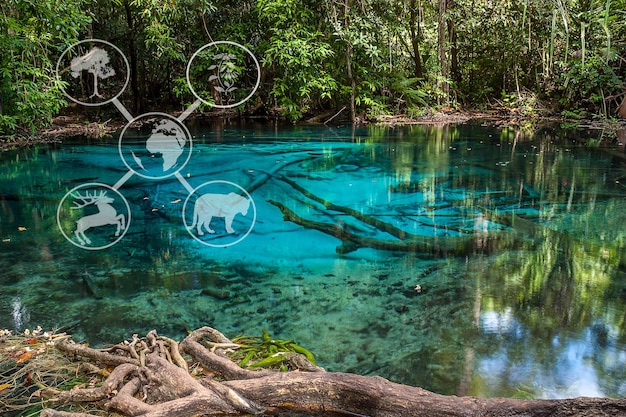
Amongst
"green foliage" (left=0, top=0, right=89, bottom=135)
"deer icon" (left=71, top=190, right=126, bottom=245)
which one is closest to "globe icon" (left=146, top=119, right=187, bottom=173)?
"deer icon" (left=71, top=190, right=126, bottom=245)

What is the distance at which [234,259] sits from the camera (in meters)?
2.77

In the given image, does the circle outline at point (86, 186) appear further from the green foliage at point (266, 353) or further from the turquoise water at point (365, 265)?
the green foliage at point (266, 353)

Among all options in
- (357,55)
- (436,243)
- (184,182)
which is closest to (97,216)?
(184,182)

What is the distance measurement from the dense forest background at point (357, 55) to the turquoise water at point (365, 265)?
3700 mm

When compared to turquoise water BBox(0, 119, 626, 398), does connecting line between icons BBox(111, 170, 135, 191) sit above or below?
above

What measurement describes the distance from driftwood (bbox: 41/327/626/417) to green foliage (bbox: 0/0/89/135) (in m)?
5.07

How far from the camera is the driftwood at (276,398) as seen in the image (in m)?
1.20

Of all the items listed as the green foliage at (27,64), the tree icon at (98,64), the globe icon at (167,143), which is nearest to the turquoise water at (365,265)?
the globe icon at (167,143)

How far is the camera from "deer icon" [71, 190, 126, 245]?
326cm

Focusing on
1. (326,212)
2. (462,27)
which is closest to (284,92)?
(462,27)

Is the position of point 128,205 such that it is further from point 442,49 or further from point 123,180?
point 442,49

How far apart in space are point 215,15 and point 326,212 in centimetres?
764

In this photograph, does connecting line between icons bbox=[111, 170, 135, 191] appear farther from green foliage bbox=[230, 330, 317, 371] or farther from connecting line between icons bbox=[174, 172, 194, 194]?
green foliage bbox=[230, 330, 317, 371]

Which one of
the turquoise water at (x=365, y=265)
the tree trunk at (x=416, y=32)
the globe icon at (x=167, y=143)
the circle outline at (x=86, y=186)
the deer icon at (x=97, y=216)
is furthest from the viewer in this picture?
the tree trunk at (x=416, y=32)
